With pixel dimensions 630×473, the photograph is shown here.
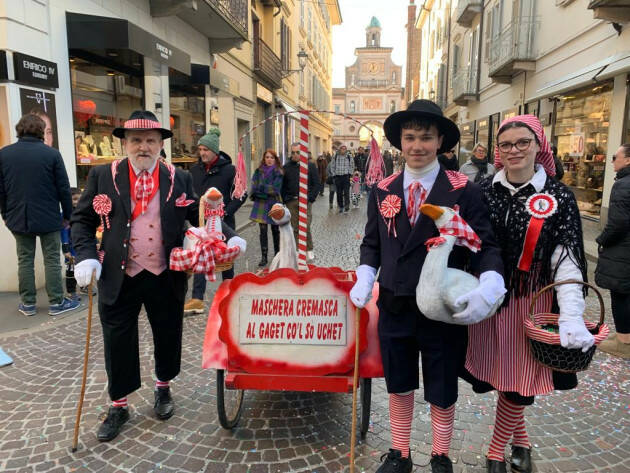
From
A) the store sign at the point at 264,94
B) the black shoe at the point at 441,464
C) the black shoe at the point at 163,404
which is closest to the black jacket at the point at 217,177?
the black shoe at the point at 163,404

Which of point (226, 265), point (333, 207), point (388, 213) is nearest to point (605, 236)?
point (388, 213)

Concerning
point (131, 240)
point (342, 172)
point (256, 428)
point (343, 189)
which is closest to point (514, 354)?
point (256, 428)

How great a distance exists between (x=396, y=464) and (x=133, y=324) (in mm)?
1845

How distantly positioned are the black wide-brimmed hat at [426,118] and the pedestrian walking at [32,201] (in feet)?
A: 13.6

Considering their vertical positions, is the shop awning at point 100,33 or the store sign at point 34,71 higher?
the shop awning at point 100,33

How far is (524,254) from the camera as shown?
7.47 ft

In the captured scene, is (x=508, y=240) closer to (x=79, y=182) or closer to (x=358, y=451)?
(x=358, y=451)

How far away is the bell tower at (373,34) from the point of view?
99.1 meters

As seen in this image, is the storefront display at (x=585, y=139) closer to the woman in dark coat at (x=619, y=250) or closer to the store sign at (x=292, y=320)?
the woman in dark coat at (x=619, y=250)

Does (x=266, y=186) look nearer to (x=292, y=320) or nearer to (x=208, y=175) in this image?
(x=208, y=175)

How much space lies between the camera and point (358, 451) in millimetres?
2803

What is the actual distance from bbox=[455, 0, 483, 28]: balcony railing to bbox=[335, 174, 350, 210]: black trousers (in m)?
11.3

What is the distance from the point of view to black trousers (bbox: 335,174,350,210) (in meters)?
14.6

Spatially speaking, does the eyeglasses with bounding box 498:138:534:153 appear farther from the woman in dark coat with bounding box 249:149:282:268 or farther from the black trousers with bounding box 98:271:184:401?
the woman in dark coat with bounding box 249:149:282:268
